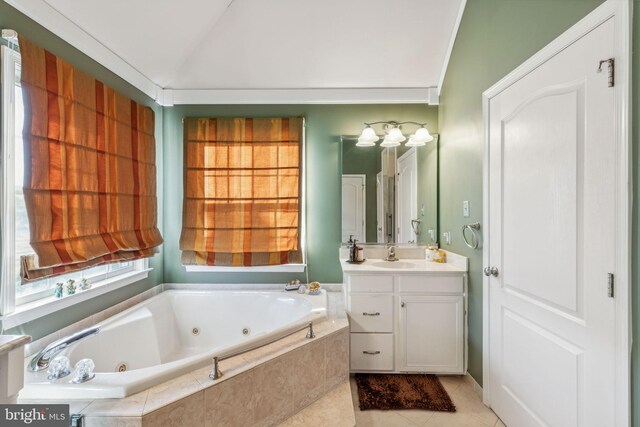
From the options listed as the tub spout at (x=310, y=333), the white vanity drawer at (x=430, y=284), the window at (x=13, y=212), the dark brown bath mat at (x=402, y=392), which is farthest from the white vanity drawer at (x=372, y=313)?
the window at (x=13, y=212)

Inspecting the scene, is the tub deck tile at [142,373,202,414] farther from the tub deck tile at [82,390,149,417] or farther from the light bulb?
the light bulb

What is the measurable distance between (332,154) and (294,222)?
0.72 m

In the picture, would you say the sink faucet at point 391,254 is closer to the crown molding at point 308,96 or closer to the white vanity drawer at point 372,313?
the white vanity drawer at point 372,313

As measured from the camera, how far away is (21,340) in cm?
83

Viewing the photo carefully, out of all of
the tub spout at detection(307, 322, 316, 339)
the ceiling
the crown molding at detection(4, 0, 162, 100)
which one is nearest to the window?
the crown molding at detection(4, 0, 162, 100)

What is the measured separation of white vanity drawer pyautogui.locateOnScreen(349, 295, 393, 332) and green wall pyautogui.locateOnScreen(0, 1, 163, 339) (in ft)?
5.58

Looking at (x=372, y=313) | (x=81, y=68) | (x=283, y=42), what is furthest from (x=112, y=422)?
(x=283, y=42)

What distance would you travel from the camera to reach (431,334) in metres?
2.01

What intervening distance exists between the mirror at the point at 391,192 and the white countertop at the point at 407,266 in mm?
224

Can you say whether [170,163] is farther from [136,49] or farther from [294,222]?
[294,222]

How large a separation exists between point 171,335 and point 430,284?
2039 mm

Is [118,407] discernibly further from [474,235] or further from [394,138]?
[394,138]

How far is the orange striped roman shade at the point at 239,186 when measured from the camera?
253 centimetres

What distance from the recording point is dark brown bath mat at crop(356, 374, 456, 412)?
1770 mm
